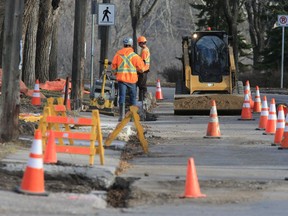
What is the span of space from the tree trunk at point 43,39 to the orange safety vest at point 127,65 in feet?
53.0

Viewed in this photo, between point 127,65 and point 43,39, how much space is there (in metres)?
17.0

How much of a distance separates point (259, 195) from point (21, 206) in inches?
125

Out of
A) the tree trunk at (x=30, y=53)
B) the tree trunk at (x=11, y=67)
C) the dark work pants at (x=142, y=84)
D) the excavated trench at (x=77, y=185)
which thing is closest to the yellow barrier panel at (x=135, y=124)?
the tree trunk at (x=11, y=67)

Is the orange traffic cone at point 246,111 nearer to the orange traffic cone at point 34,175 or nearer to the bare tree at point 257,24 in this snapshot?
the orange traffic cone at point 34,175

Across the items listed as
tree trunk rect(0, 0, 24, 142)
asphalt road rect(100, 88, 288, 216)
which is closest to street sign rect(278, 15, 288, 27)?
asphalt road rect(100, 88, 288, 216)

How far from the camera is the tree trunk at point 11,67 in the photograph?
611 inches

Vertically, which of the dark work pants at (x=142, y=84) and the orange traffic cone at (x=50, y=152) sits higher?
the dark work pants at (x=142, y=84)

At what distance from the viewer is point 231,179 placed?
1288cm

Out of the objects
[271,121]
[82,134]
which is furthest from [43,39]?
[82,134]

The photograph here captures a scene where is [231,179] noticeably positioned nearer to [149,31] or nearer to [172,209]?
[172,209]

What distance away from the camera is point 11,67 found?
1556 centimetres

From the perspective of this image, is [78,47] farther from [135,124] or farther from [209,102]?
[135,124]

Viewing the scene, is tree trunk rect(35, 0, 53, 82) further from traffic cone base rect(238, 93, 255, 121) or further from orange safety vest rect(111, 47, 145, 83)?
orange safety vest rect(111, 47, 145, 83)

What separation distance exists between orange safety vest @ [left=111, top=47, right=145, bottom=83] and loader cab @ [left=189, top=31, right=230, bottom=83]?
8.42 m
